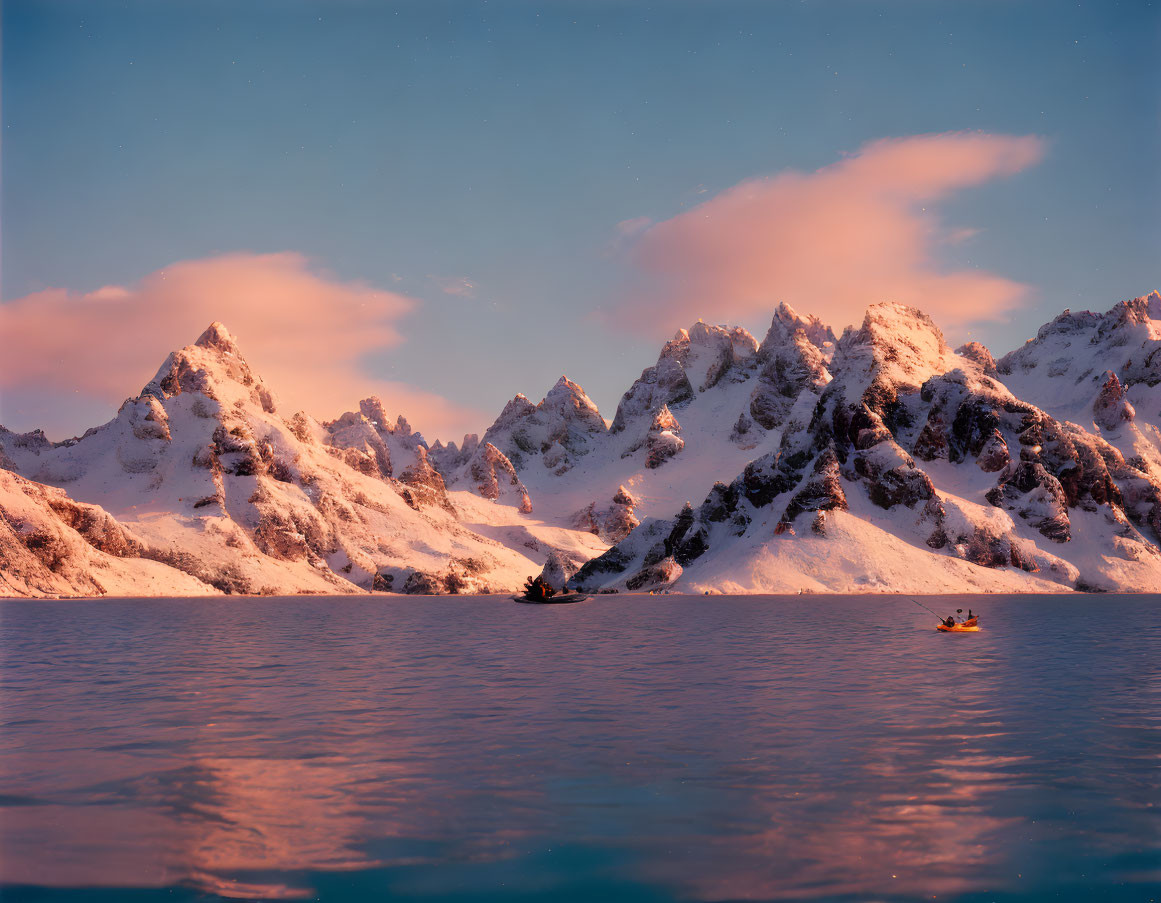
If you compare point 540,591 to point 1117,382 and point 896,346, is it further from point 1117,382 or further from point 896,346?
point 1117,382

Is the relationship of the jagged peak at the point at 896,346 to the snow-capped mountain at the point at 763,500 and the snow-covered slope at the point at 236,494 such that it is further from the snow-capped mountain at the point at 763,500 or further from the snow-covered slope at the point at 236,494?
the snow-covered slope at the point at 236,494

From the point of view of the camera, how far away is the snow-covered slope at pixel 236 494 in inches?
5448

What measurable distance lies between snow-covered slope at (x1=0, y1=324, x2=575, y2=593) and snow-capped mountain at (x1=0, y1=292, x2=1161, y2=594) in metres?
0.42

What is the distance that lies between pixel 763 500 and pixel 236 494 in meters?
91.9

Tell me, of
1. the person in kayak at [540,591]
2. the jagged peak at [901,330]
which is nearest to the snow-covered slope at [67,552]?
the person in kayak at [540,591]

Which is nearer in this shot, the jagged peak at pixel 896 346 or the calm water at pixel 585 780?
the calm water at pixel 585 780

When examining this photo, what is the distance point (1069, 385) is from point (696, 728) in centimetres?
19328

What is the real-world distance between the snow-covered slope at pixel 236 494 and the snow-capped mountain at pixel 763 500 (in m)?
0.42

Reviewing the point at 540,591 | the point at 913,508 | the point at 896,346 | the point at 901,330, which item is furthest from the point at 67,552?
the point at 901,330

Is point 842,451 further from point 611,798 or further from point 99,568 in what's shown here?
point 611,798

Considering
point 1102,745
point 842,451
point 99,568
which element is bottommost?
point 1102,745

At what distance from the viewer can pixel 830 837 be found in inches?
520

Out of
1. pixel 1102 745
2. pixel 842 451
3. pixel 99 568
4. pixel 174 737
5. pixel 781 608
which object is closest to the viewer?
pixel 1102 745

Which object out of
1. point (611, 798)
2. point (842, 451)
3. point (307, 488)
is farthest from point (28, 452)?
point (611, 798)
